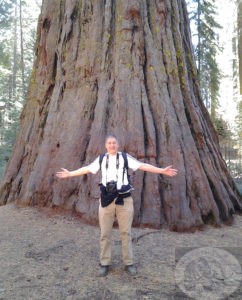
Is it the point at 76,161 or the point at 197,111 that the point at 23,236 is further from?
the point at 197,111

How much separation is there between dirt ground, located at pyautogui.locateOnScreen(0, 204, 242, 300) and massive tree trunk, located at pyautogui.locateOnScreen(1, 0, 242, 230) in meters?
0.43

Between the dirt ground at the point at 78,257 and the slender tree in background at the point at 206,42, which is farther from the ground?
the slender tree in background at the point at 206,42

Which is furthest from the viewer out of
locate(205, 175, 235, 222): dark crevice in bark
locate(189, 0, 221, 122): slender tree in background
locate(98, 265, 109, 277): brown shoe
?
locate(189, 0, 221, 122): slender tree in background

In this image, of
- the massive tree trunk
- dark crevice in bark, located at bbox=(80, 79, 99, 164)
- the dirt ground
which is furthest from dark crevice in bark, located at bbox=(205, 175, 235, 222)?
dark crevice in bark, located at bbox=(80, 79, 99, 164)

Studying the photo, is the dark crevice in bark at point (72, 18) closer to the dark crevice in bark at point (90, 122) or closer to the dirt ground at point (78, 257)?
the dark crevice in bark at point (90, 122)

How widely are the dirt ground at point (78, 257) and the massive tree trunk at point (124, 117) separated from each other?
43cm

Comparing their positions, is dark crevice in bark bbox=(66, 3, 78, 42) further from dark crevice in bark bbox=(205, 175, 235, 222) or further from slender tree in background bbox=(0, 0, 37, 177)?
slender tree in background bbox=(0, 0, 37, 177)

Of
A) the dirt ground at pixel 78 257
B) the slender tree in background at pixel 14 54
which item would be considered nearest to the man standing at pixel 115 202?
the dirt ground at pixel 78 257

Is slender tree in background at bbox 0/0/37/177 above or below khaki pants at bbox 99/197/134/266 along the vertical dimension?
above

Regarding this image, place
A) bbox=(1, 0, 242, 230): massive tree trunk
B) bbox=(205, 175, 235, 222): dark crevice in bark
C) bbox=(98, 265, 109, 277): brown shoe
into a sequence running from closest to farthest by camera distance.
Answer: bbox=(98, 265, 109, 277): brown shoe, bbox=(1, 0, 242, 230): massive tree trunk, bbox=(205, 175, 235, 222): dark crevice in bark

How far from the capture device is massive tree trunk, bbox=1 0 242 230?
22.3ft

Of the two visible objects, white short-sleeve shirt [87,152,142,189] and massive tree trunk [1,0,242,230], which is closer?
white short-sleeve shirt [87,152,142,189]

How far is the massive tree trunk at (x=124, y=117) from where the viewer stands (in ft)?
22.3

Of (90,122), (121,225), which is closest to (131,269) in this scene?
(121,225)
